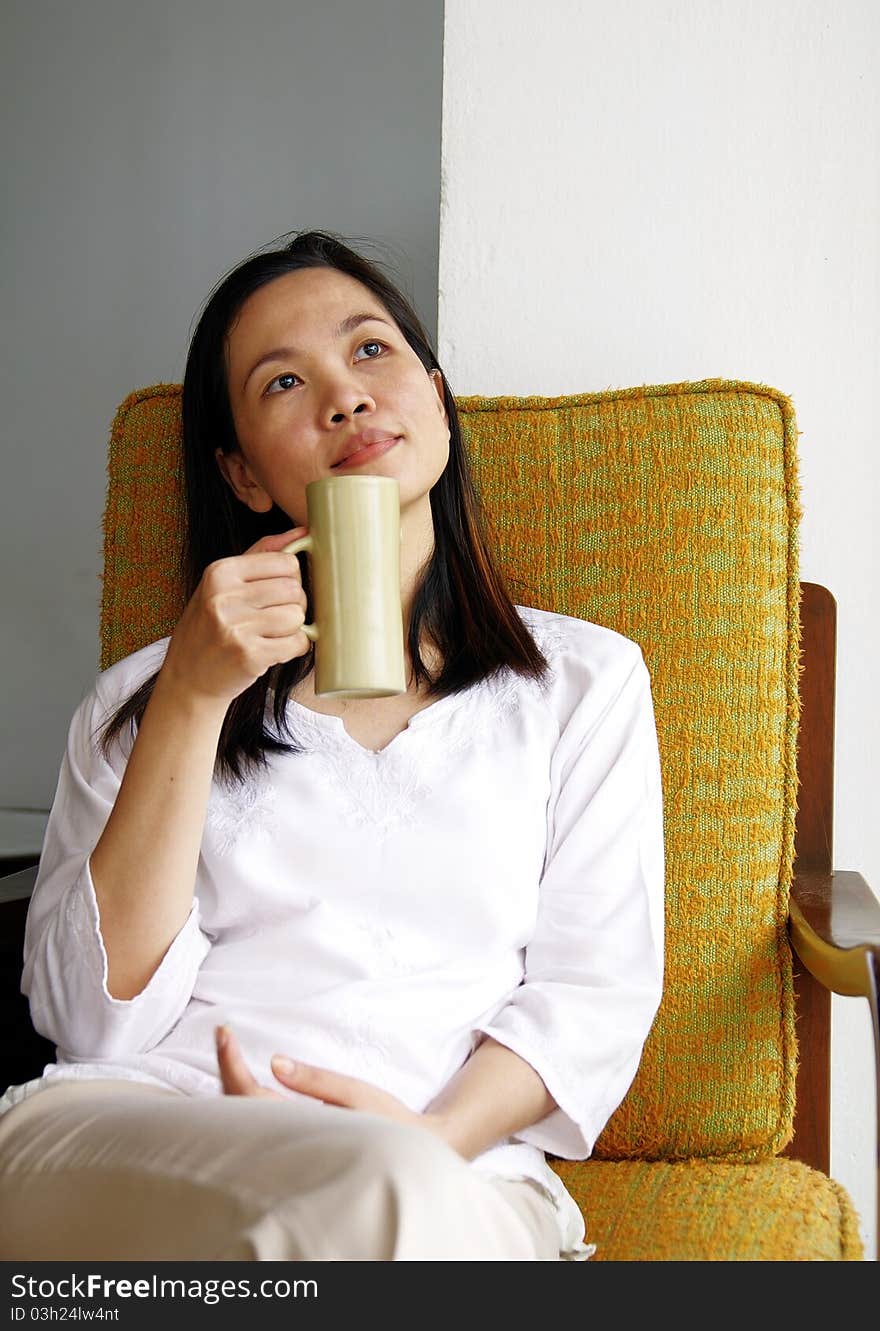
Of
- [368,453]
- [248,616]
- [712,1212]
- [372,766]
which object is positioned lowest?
[712,1212]

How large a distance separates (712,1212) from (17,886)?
29.9 inches

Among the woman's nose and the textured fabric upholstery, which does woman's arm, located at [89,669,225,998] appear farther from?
the textured fabric upholstery

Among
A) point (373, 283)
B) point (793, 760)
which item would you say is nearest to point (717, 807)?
point (793, 760)

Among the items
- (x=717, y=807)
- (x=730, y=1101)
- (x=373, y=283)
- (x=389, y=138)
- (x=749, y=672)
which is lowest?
(x=730, y=1101)

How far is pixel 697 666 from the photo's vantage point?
1316mm

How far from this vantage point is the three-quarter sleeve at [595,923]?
3.60 ft

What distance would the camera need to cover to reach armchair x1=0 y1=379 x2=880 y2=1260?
1247mm

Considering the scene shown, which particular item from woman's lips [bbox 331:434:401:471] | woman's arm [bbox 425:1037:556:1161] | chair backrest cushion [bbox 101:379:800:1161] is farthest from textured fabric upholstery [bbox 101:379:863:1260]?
woman's lips [bbox 331:434:401:471]

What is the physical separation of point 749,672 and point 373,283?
0.55m

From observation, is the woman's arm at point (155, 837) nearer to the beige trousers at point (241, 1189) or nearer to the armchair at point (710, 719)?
the beige trousers at point (241, 1189)

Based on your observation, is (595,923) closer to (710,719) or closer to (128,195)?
(710,719)

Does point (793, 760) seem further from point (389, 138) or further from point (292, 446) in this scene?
point (389, 138)

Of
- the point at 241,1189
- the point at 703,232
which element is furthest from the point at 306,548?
the point at 703,232
